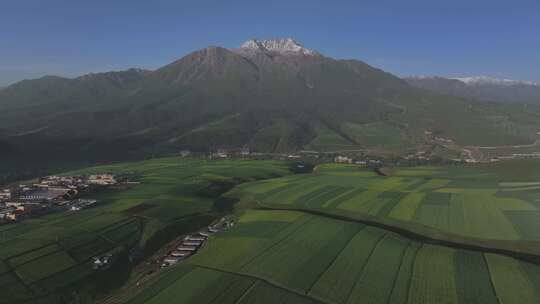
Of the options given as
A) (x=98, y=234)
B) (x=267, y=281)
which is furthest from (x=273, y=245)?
(x=98, y=234)

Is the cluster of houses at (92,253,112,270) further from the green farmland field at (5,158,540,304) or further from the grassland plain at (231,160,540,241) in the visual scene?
the grassland plain at (231,160,540,241)

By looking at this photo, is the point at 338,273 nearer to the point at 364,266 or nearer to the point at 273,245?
the point at 364,266

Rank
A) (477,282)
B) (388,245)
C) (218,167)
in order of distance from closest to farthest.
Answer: (477,282)
(388,245)
(218,167)

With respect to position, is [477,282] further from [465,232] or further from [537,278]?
[465,232]

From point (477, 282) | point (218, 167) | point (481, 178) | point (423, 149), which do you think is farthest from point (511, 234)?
point (423, 149)

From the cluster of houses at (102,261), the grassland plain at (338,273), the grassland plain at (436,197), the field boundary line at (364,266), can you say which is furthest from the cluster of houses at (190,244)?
the field boundary line at (364,266)

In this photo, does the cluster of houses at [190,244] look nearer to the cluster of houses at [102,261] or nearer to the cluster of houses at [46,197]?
the cluster of houses at [102,261]

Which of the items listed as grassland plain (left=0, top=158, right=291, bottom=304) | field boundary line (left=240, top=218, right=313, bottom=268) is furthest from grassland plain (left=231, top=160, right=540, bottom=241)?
grassland plain (left=0, top=158, right=291, bottom=304)

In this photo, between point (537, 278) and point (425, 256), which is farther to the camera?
point (425, 256)
